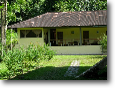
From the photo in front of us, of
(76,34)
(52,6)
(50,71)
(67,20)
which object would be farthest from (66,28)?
(50,71)

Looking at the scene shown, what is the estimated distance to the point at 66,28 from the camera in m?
22.0

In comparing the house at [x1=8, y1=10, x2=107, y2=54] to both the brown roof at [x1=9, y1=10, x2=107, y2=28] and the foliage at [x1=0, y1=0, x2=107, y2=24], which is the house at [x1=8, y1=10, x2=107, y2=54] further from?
the foliage at [x1=0, y1=0, x2=107, y2=24]

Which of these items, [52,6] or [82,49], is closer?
[82,49]

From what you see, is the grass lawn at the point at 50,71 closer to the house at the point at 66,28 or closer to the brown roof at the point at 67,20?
the house at the point at 66,28

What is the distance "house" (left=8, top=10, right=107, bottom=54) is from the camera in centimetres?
1997

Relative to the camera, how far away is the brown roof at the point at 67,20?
808 inches

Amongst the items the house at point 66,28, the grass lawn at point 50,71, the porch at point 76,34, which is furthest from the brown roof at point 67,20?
the grass lawn at point 50,71

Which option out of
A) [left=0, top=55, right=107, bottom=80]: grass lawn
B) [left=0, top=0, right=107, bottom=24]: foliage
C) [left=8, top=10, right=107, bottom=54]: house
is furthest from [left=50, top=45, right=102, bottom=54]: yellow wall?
[left=0, top=0, right=107, bottom=24]: foliage

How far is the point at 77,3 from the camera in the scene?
31.3 metres

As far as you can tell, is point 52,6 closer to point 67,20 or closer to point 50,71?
point 67,20

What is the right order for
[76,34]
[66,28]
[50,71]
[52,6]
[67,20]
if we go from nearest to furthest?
[50,71] → [67,20] → [66,28] → [76,34] → [52,6]

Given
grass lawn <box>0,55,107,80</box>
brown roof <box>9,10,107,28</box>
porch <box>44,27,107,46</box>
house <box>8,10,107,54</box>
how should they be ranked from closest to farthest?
grass lawn <box>0,55,107,80</box> → house <box>8,10,107,54</box> → brown roof <box>9,10,107,28</box> → porch <box>44,27,107,46</box>

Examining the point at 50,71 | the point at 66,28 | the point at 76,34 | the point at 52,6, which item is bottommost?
the point at 50,71

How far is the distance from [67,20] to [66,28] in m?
0.90
